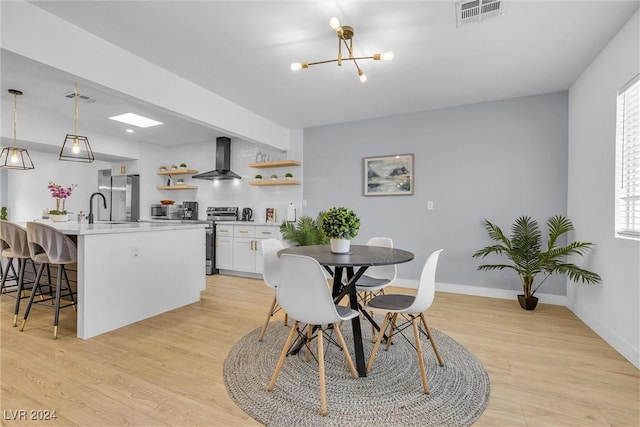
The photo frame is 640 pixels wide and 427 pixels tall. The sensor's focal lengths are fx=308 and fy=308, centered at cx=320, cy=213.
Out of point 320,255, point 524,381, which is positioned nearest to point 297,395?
point 320,255

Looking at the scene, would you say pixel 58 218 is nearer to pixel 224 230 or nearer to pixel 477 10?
pixel 224 230

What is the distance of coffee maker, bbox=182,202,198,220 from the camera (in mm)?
6266

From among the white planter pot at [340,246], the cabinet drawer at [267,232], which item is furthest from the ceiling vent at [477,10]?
the cabinet drawer at [267,232]

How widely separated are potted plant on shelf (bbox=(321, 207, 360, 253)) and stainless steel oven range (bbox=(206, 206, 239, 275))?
3724 mm

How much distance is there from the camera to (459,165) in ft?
13.9

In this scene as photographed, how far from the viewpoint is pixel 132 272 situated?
2973 millimetres

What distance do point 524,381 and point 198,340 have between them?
2411mm

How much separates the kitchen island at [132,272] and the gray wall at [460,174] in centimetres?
241

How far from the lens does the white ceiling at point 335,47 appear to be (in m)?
2.23

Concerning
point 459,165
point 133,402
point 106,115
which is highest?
point 106,115

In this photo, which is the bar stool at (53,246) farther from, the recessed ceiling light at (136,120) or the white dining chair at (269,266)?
the recessed ceiling light at (136,120)

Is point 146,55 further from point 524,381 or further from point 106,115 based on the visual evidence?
point 524,381

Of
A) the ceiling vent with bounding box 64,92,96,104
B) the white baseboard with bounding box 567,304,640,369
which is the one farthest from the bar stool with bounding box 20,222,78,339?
the white baseboard with bounding box 567,304,640,369

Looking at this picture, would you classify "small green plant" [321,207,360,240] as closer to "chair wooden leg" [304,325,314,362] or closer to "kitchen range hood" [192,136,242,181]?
"chair wooden leg" [304,325,314,362]
